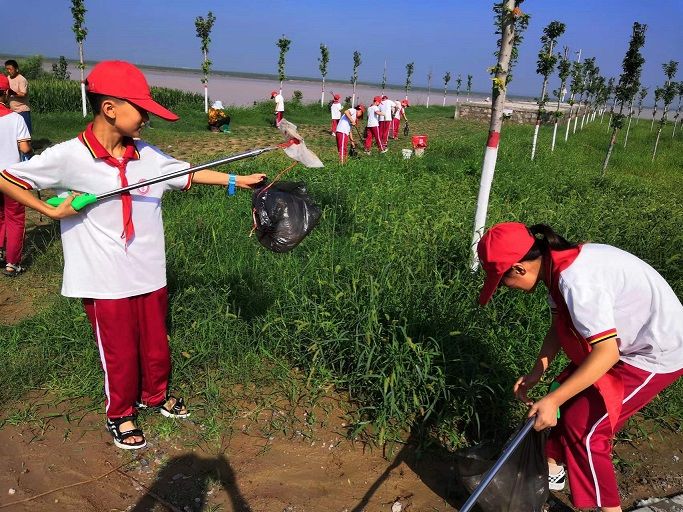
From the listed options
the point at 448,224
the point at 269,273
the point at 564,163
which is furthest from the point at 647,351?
the point at 564,163

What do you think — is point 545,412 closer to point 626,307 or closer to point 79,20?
point 626,307

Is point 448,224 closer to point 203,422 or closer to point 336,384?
point 336,384

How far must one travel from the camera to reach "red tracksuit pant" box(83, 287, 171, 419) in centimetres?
233

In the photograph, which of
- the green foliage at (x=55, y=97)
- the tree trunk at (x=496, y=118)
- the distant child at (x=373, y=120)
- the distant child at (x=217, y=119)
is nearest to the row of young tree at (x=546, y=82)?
the tree trunk at (x=496, y=118)

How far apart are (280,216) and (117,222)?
2.46ft

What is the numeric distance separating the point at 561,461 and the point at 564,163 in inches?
356

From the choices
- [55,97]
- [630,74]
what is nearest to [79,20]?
[55,97]

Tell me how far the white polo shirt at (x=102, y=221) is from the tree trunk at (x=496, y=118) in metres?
2.12

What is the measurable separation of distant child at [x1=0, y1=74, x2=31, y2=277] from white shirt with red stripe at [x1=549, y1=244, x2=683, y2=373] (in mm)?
4253

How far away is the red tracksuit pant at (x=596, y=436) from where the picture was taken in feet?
6.29

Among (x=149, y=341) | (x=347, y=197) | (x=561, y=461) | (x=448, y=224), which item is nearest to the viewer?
(x=561, y=461)

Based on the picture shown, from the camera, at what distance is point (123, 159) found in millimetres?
2223

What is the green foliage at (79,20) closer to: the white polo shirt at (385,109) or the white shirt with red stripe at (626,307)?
the white polo shirt at (385,109)

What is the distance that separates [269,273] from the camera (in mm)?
3590
